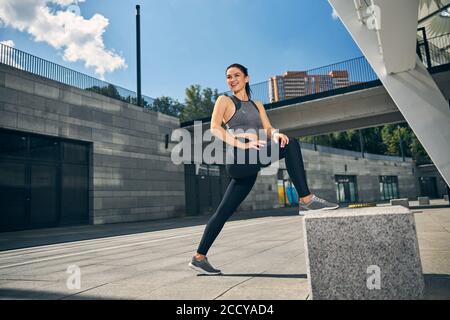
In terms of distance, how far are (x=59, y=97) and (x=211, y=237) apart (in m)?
13.8

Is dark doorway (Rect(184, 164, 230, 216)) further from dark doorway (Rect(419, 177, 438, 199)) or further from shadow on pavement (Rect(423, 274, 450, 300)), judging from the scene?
dark doorway (Rect(419, 177, 438, 199))

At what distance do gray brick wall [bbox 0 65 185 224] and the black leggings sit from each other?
40.6ft

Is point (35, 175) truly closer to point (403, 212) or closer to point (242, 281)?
point (242, 281)

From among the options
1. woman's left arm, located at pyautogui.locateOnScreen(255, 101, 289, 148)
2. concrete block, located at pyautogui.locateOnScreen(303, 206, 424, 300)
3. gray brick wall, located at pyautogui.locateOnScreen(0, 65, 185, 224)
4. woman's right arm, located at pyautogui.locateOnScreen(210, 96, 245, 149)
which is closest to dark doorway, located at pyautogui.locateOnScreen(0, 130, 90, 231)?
gray brick wall, located at pyautogui.locateOnScreen(0, 65, 185, 224)

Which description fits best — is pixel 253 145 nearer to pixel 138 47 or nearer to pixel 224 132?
pixel 224 132

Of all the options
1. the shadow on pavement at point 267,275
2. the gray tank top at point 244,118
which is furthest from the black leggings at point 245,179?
the shadow on pavement at point 267,275

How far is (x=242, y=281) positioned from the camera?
284cm

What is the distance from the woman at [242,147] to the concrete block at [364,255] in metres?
0.59

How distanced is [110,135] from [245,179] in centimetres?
1495

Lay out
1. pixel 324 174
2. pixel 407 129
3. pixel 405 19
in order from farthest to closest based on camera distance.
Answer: pixel 407 129, pixel 324 174, pixel 405 19

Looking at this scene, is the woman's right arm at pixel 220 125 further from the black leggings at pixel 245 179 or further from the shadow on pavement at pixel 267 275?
the shadow on pavement at pixel 267 275

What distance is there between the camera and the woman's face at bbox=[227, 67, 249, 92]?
10.3 ft

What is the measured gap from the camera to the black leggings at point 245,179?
271cm
